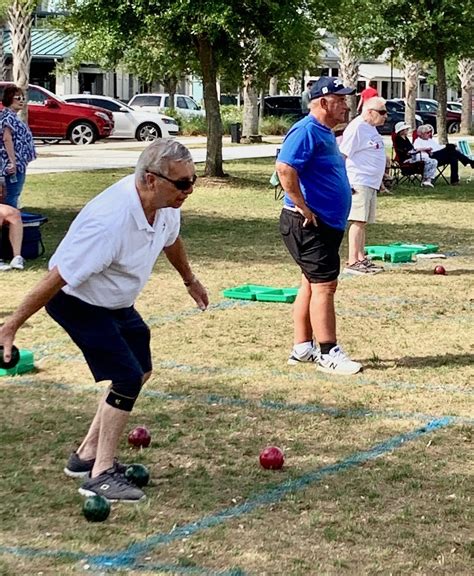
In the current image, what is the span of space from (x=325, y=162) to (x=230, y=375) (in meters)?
1.55

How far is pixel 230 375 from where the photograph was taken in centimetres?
797

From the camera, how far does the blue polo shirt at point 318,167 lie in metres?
7.91

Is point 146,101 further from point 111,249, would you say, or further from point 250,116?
point 111,249

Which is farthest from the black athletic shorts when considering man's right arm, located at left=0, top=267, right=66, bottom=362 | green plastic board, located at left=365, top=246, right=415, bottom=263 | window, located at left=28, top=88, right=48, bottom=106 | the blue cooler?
window, located at left=28, top=88, right=48, bottom=106

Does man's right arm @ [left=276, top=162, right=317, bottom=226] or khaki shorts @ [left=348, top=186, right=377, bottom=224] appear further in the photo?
khaki shorts @ [left=348, top=186, right=377, bottom=224]

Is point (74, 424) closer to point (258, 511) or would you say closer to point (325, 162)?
point (258, 511)

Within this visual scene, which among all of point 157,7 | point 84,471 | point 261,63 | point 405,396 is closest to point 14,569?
point 84,471

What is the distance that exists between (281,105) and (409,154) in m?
27.3

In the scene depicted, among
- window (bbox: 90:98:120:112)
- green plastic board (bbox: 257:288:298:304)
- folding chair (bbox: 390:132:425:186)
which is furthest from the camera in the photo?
window (bbox: 90:98:120:112)

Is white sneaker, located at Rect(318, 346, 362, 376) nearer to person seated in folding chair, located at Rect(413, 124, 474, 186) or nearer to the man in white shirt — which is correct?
the man in white shirt

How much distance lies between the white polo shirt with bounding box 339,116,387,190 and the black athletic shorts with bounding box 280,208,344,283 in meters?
4.08

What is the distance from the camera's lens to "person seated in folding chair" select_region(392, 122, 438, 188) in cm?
2314

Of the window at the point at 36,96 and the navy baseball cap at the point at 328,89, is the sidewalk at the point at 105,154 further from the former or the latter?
the navy baseball cap at the point at 328,89

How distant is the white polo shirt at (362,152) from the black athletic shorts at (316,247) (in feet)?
13.4
